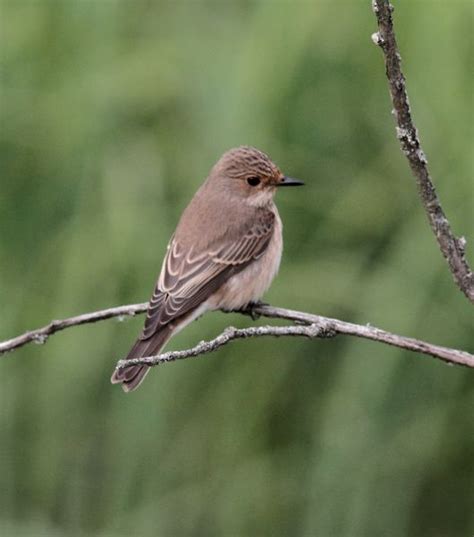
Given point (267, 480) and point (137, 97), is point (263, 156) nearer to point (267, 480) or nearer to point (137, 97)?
point (137, 97)

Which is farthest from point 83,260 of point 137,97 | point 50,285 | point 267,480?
point 267,480

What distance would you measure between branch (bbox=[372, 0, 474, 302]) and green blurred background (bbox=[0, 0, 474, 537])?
183 cm

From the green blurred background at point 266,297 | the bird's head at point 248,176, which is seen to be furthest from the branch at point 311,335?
the bird's head at point 248,176

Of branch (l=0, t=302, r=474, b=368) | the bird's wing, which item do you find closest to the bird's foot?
the bird's wing

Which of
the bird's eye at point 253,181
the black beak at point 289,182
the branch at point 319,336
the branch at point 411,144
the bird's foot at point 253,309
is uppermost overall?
the bird's eye at point 253,181

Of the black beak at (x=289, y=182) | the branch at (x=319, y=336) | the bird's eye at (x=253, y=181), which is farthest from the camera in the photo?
the bird's eye at (x=253, y=181)

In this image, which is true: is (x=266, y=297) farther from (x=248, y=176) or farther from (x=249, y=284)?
(x=248, y=176)

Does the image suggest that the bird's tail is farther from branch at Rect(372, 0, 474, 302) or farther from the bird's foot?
branch at Rect(372, 0, 474, 302)

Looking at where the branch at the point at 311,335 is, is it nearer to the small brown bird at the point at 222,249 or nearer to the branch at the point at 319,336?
the branch at the point at 319,336

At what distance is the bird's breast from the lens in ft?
15.0

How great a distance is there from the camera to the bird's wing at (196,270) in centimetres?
431

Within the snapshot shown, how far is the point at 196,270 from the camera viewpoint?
4656 mm

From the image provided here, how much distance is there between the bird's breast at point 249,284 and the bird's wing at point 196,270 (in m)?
0.03

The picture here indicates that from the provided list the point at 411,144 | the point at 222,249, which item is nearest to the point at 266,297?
the point at 222,249
